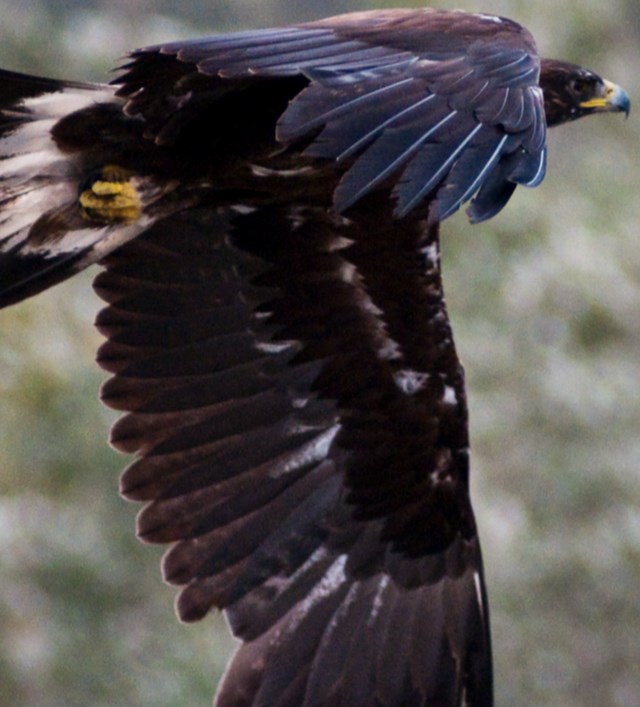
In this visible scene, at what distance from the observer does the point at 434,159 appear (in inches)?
207

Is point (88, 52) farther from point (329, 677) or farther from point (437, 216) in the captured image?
point (437, 216)

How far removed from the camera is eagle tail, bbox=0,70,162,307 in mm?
6566

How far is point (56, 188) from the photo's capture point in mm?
6840

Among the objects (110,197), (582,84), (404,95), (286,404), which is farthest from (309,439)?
(404,95)

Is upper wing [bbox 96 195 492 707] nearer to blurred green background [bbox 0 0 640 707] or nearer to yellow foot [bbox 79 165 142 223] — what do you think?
yellow foot [bbox 79 165 142 223]

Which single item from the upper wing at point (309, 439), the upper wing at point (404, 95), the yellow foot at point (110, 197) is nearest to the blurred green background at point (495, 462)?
the upper wing at point (309, 439)

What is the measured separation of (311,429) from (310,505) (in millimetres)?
299

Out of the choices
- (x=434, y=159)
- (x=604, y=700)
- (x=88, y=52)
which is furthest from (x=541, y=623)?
(x=434, y=159)

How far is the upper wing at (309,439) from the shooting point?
7.12 meters

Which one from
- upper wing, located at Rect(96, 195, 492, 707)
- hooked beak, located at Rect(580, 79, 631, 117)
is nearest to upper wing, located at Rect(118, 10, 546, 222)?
upper wing, located at Rect(96, 195, 492, 707)

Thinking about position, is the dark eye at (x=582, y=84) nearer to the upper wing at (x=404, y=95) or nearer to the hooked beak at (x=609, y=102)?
the hooked beak at (x=609, y=102)

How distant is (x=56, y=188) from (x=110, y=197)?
23 centimetres

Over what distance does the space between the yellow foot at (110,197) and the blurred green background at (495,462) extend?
1.55 meters

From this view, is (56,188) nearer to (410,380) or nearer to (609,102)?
(410,380)
